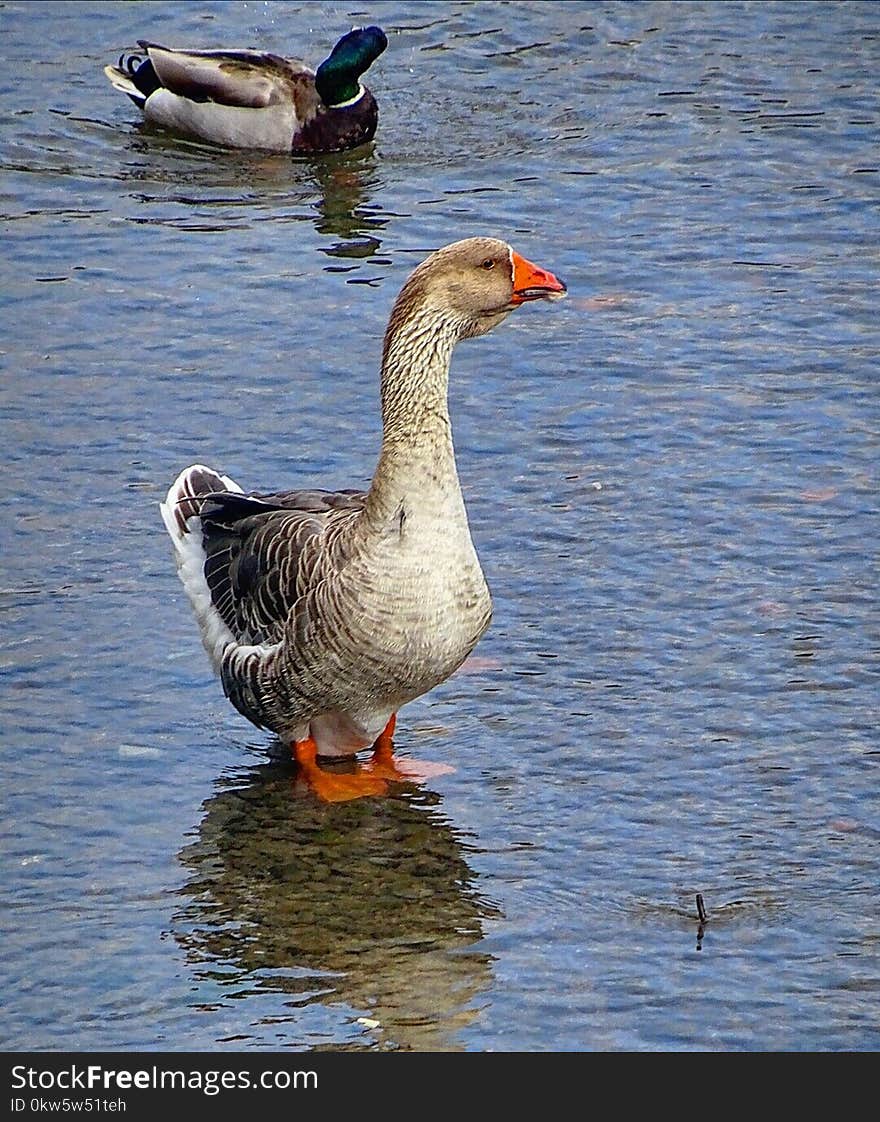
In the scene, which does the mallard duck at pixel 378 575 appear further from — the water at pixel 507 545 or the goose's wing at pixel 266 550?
the water at pixel 507 545

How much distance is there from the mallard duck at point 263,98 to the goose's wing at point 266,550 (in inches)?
257

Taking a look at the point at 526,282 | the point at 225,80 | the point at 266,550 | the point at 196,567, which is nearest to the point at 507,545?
the point at 196,567

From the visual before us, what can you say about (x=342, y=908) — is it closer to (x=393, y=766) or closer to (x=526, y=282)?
(x=393, y=766)

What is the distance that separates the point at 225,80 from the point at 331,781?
782cm

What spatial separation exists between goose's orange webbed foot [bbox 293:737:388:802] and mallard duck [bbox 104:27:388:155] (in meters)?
7.26

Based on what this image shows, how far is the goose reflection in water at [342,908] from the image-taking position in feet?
18.6

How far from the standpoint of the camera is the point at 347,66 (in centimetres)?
1352

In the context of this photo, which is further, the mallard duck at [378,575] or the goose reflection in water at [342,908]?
the mallard duck at [378,575]

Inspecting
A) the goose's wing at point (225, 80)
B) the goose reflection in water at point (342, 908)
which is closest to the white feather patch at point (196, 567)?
the goose reflection in water at point (342, 908)

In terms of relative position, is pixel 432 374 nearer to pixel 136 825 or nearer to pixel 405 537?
pixel 405 537

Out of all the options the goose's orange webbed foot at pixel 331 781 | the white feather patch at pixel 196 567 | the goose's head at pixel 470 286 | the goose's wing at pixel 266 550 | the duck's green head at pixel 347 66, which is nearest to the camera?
the goose's head at pixel 470 286

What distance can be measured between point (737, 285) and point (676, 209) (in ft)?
3.85

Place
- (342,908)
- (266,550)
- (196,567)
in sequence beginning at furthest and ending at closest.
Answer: (196,567) < (266,550) < (342,908)

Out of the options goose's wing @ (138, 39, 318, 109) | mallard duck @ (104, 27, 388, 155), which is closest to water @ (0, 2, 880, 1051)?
mallard duck @ (104, 27, 388, 155)
